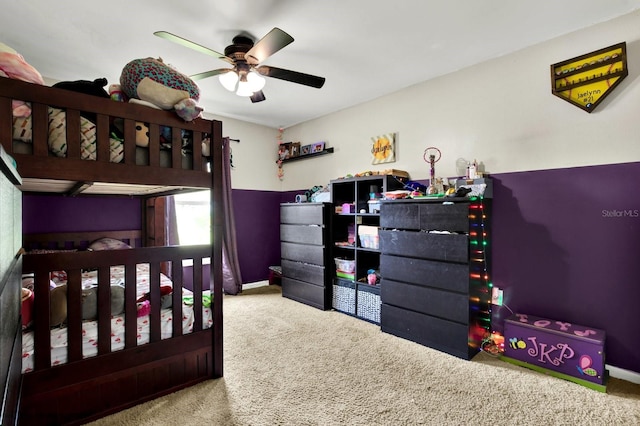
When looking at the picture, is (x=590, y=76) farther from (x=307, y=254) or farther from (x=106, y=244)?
(x=106, y=244)

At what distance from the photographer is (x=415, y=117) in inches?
130

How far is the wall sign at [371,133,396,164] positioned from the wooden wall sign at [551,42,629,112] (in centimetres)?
148

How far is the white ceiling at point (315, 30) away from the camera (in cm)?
204

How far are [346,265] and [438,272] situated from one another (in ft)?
3.84

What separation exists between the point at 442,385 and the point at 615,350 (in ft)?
4.21

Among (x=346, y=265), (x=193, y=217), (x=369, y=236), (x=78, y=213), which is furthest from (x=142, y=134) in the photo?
(x=193, y=217)

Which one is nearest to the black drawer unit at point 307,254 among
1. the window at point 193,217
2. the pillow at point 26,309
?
the window at point 193,217

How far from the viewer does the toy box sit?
6.57 ft

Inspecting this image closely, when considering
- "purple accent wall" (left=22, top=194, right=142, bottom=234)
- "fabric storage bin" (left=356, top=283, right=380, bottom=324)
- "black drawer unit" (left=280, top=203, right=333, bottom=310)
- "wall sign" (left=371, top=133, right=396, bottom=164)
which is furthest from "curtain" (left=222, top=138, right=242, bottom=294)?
"wall sign" (left=371, top=133, right=396, bottom=164)

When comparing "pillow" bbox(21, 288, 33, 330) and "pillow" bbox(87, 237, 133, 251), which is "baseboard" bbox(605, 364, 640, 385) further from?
"pillow" bbox(87, 237, 133, 251)

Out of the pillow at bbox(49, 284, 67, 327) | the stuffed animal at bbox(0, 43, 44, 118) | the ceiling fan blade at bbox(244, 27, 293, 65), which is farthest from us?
the ceiling fan blade at bbox(244, 27, 293, 65)

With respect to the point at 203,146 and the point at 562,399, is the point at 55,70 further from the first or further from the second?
the point at 562,399

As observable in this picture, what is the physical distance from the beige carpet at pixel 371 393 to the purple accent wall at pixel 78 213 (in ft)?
6.47

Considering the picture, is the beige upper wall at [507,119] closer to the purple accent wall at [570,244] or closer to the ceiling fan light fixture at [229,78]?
the purple accent wall at [570,244]
